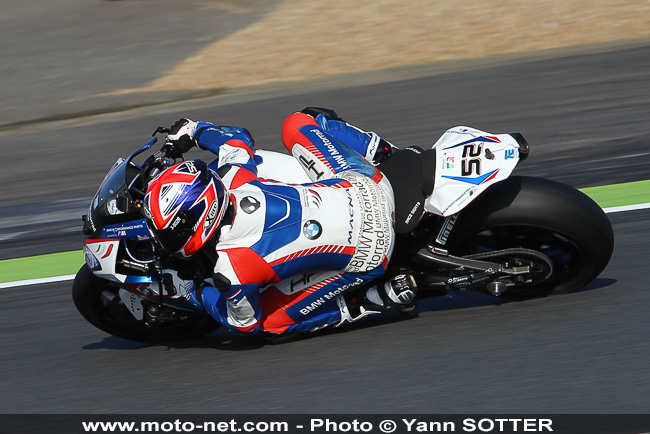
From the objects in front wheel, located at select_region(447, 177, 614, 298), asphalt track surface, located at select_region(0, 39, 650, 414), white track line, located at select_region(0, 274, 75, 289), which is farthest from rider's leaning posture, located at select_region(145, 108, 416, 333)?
white track line, located at select_region(0, 274, 75, 289)

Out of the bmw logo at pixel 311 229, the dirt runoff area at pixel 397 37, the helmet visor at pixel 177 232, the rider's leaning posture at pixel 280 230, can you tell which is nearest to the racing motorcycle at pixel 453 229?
the rider's leaning posture at pixel 280 230

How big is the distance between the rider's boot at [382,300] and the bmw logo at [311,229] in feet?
1.78

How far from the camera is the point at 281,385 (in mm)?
4500

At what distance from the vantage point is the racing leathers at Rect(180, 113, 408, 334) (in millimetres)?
4293

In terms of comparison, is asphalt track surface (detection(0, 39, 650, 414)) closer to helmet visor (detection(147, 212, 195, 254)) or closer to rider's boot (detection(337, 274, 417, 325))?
rider's boot (detection(337, 274, 417, 325))

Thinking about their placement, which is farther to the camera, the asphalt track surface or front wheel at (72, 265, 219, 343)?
front wheel at (72, 265, 219, 343)

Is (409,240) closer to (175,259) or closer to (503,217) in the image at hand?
(503,217)

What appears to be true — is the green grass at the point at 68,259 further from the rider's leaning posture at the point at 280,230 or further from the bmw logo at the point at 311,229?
the bmw logo at the point at 311,229

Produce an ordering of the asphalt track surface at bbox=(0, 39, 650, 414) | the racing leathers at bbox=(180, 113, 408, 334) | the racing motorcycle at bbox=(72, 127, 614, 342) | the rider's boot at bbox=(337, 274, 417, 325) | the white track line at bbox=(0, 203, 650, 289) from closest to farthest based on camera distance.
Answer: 1. the asphalt track surface at bbox=(0, 39, 650, 414)
2. the racing leathers at bbox=(180, 113, 408, 334)
3. the racing motorcycle at bbox=(72, 127, 614, 342)
4. the rider's boot at bbox=(337, 274, 417, 325)
5. the white track line at bbox=(0, 203, 650, 289)

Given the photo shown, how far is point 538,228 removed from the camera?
4477 mm

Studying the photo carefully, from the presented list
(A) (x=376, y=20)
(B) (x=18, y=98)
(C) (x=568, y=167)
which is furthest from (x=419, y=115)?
(B) (x=18, y=98)

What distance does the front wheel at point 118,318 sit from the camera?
4855 millimetres
